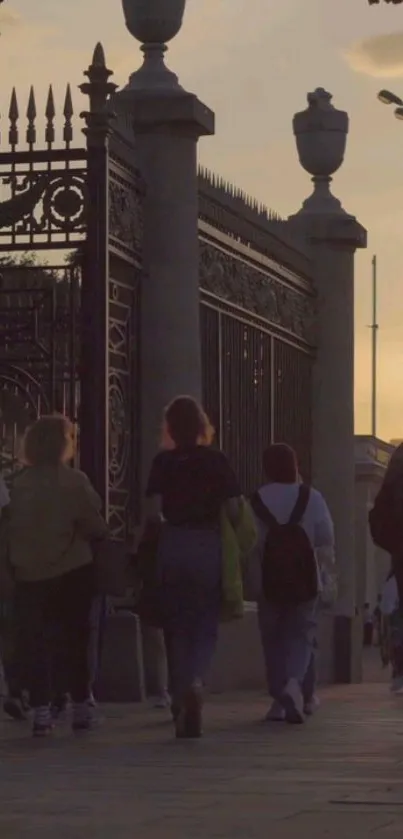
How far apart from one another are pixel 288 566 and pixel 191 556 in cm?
134

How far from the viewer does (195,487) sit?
456 inches

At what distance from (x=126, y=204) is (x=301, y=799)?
7755 millimetres

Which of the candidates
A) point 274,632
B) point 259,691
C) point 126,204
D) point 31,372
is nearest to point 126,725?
point 274,632

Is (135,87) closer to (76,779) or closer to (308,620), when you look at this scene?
(308,620)

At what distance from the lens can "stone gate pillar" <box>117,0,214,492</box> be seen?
51.0 feet

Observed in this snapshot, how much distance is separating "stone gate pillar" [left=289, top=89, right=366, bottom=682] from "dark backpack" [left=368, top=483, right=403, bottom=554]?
6.70 meters

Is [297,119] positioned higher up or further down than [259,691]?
higher up

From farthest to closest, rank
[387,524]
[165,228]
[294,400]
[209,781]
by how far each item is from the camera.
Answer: [294,400] → [165,228] → [387,524] → [209,781]

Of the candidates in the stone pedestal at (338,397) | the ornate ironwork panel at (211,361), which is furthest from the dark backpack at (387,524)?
the stone pedestal at (338,397)

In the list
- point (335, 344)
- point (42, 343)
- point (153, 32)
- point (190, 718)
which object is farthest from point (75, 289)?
point (335, 344)

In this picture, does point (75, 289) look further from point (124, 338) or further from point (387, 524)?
point (387, 524)

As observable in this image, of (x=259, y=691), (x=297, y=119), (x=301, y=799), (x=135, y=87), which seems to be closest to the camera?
A: (x=301, y=799)

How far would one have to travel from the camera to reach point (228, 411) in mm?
17391

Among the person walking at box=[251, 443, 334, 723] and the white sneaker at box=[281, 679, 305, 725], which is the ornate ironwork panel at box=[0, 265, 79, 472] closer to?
the person walking at box=[251, 443, 334, 723]
